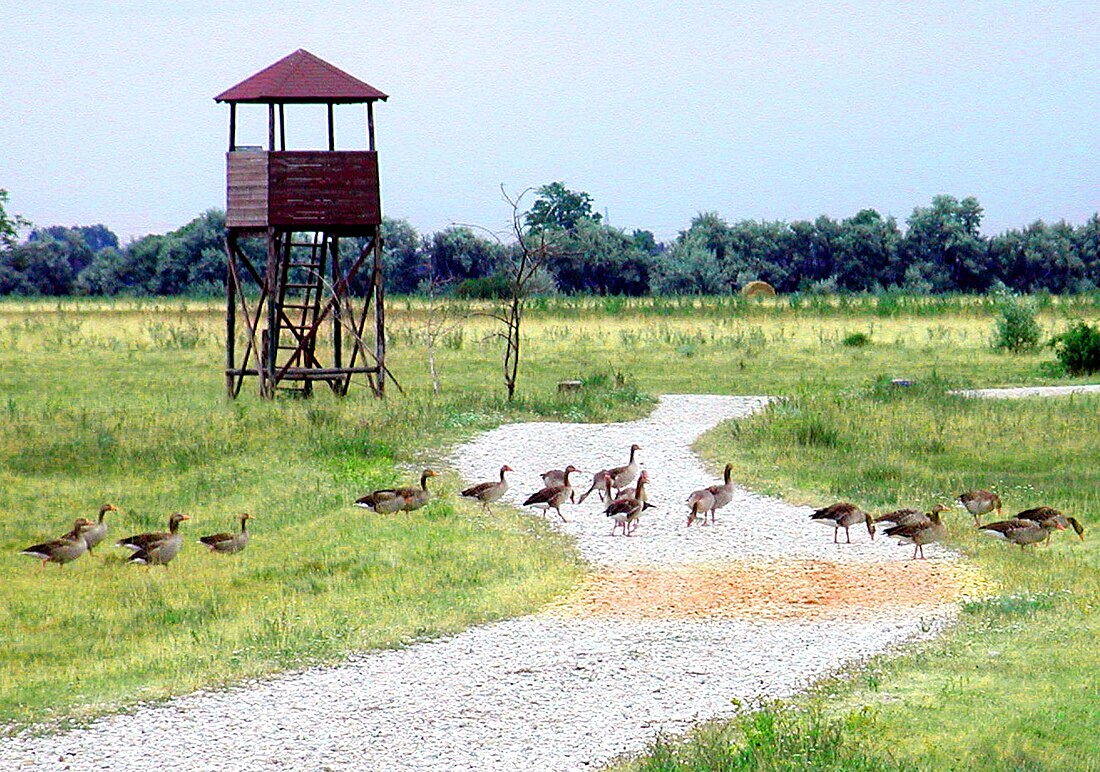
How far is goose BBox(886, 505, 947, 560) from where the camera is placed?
16.1 metres

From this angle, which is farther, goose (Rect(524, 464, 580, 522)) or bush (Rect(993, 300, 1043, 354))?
bush (Rect(993, 300, 1043, 354))

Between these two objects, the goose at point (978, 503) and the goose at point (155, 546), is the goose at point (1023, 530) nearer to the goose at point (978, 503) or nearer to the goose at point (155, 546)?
the goose at point (978, 503)

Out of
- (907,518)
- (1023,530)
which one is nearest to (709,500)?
(907,518)

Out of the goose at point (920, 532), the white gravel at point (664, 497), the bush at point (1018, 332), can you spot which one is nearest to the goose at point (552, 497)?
the white gravel at point (664, 497)

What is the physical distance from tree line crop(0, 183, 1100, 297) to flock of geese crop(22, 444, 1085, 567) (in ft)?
235

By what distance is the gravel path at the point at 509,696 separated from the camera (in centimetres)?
951

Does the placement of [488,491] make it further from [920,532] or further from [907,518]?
[920,532]

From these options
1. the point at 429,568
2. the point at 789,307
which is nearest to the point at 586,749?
the point at 429,568

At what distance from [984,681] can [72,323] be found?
160 ft

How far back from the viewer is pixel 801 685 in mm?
10945

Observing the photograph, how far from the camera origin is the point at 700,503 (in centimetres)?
1802

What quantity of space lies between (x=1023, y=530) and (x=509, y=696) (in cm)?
764

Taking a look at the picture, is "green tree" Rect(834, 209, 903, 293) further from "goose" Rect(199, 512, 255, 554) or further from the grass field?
"goose" Rect(199, 512, 255, 554)

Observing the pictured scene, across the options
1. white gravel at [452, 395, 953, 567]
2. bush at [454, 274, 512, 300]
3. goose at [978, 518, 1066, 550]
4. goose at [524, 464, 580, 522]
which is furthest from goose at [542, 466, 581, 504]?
bush at [454, 274, 512, 300]
